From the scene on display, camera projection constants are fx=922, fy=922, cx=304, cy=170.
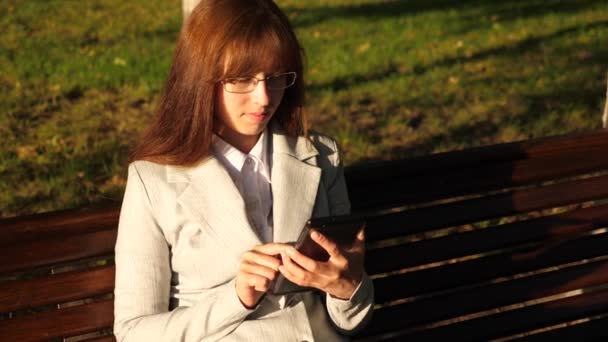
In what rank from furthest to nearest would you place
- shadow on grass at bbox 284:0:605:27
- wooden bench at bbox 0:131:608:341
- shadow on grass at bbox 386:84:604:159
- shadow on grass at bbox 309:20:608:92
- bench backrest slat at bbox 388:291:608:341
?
shadow on grass at bbox 284:0:605:27, shadow on grass at bbox 309:20:608:92, shadow on grass at bbox 386:84:604:159, bench backrest slat at bbox 388:291:608:341, wooden bench at bbox 0:131:608:341

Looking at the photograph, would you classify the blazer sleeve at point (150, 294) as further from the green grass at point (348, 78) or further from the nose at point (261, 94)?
the green grass at point (348, 78)

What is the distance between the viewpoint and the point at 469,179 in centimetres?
310

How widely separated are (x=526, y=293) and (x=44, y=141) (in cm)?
370

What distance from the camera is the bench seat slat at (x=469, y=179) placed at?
2947mm

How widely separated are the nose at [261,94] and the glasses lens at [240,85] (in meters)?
0.02

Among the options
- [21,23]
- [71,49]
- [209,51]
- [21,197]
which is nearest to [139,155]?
[209,51]

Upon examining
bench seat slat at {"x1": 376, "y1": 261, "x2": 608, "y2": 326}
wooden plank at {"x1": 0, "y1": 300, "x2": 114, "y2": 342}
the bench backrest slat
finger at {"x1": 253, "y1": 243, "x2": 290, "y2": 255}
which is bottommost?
the bench backrest slat

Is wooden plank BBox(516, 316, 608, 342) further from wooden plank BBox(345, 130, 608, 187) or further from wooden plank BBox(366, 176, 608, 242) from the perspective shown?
wooden plank BBox(345, 130, 608, 187)

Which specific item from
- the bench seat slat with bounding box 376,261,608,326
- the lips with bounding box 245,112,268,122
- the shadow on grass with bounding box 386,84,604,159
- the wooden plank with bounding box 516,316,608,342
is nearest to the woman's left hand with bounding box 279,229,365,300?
the lips with bounding box 245,112,268,122

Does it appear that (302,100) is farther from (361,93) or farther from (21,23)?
(21,23)

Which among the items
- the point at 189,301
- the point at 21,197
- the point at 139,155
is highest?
the point at 139,155

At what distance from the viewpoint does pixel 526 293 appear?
10.6 feet

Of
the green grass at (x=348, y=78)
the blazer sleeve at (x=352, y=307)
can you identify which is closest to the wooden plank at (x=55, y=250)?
the blazer sleeve at (x=352, y=307)

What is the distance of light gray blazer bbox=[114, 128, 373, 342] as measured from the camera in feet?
7.53
